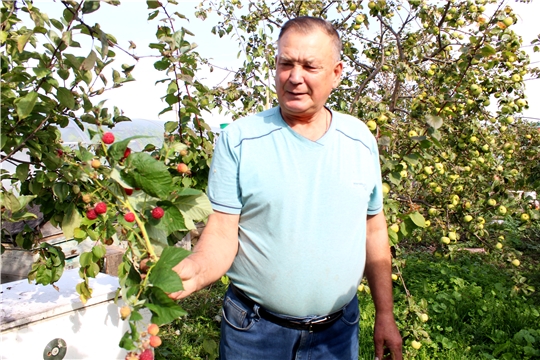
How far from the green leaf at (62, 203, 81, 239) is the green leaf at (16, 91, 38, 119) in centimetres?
37

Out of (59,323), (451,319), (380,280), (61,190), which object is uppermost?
(61,190)

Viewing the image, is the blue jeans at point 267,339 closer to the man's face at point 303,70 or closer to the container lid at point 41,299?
the container lid at point 41,299

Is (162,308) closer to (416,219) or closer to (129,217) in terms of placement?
(129,217)

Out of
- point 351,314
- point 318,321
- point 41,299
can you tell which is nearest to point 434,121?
point 351,314

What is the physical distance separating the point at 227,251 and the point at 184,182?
2.04 ft

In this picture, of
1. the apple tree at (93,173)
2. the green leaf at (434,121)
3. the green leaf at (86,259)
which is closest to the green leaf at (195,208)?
the apple tree at (93,173)

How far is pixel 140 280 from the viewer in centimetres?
108

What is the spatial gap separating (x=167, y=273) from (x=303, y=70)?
842 millimetres

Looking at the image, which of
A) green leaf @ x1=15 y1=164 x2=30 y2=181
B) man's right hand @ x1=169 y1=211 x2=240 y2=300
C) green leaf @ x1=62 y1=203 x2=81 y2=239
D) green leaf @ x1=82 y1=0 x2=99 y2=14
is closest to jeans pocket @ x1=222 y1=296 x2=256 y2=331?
man's right hand @ x1=169 y1=211 x2=240 y2=300

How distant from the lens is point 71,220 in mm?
1567

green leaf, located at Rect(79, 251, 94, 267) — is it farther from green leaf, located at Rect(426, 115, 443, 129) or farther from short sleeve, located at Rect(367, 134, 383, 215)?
green leaf, located at Rect(426, 115, 443, 129)

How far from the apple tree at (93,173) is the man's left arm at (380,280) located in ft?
2.47

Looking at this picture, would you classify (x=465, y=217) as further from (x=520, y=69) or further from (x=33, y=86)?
(x=33, y=86)

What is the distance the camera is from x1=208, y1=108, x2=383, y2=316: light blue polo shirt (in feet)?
4.97
